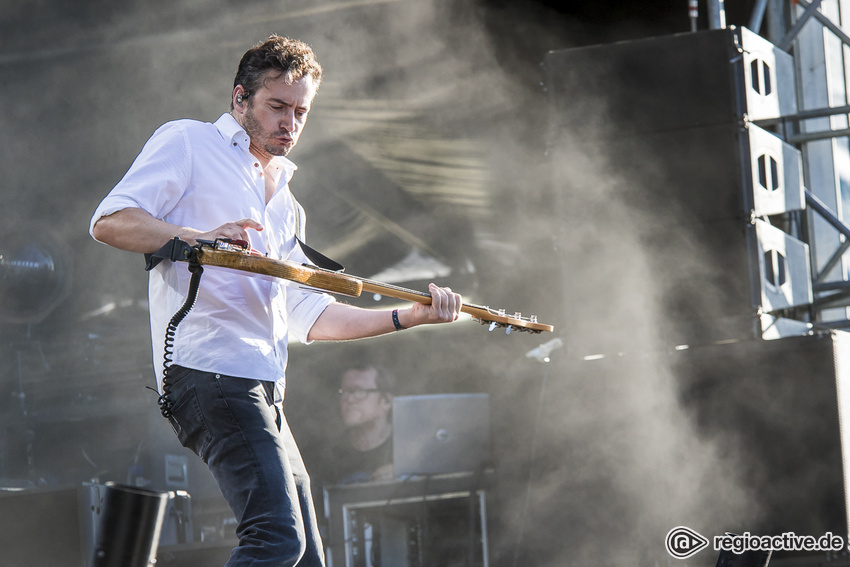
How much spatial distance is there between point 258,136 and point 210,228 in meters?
0.29

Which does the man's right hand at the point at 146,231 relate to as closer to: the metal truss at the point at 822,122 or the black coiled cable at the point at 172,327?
the black coiled cable at the point at 172,327

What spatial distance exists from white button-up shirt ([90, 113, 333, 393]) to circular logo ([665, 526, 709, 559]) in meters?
1.89

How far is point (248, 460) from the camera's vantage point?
1785 millimetres

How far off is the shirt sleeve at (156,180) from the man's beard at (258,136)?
0.59 feet

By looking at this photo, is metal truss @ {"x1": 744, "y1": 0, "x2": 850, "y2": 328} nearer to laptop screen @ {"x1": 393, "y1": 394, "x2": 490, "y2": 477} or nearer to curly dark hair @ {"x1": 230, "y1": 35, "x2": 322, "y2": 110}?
laptop screen @ {"x1": 393, "y1": 394, "x2": 490, "y2": 477}

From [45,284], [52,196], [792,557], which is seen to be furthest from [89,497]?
[792,557]

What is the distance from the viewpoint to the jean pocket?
72.6 inches

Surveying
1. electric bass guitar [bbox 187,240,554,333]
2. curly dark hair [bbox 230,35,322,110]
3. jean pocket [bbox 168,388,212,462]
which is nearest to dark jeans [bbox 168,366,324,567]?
jean pocket [bbox 168,388,212,462]

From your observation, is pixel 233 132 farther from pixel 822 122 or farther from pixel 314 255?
pixel 822 122

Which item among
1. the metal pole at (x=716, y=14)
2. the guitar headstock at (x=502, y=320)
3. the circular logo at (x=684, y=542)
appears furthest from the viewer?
the metal pole at (x=716, y=14)

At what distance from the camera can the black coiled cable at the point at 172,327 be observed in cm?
174

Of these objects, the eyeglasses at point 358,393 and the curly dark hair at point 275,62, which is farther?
the eyeglasses at point 358,393

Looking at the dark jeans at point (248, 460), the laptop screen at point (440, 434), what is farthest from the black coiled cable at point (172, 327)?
the laptop screen at point (440, 434)

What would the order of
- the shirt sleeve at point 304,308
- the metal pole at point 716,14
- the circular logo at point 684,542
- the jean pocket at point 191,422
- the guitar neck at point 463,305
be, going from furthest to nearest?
the metal pole at point 716,14, the circular logo at point 684,542, the shirt sleeve at point 304,308, the guitar neck at point 463,305, the jean pocket at point 191,422
